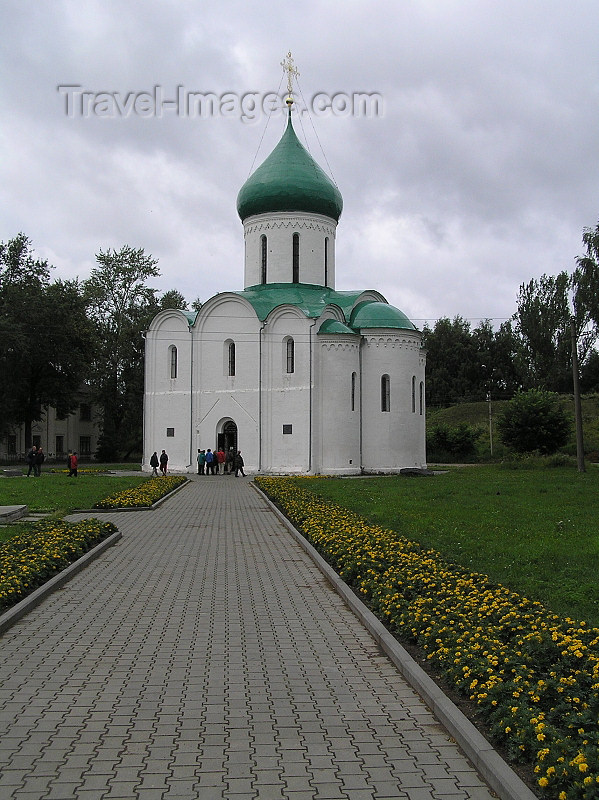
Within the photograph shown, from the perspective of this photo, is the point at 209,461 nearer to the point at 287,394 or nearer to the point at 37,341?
the point at 287,394

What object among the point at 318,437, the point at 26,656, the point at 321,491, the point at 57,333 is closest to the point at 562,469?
the point at 318,437

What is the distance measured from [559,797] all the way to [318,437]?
3058 centimetres

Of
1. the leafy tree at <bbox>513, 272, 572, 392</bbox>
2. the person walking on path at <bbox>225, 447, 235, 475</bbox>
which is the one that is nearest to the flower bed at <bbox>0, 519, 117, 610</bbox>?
the person walking on path at <bbox>225, 447, 235, 475</bbox>

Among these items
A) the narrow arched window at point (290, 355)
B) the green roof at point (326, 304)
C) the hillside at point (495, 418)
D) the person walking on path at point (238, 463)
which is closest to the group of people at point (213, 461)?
the person walking on path at point (238, 463)

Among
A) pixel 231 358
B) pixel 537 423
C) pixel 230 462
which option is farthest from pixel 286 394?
pixel 537 423

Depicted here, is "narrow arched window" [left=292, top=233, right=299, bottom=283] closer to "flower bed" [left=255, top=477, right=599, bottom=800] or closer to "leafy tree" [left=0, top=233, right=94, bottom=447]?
"leafy tree" [left=0, top=233, right=94, bottom=447]

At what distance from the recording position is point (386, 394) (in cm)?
3544

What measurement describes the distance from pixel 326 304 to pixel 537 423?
40.0 feet

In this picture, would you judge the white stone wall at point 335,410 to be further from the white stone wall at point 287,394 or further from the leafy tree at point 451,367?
the leafy tree at point 451,367

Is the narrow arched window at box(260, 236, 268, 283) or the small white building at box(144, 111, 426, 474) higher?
the narrow arched window at box(260, 236, 268, 283)

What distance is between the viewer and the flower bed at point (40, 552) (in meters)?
9.15

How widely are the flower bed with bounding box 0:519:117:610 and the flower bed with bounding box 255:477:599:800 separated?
3608 millimetres

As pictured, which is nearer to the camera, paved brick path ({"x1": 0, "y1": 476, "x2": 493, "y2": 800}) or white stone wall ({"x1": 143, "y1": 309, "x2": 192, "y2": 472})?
paved brick path ({"x1": 0, "y1": 476, "x2": 493, "y2": 800})

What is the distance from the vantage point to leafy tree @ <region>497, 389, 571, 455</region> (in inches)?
1569
